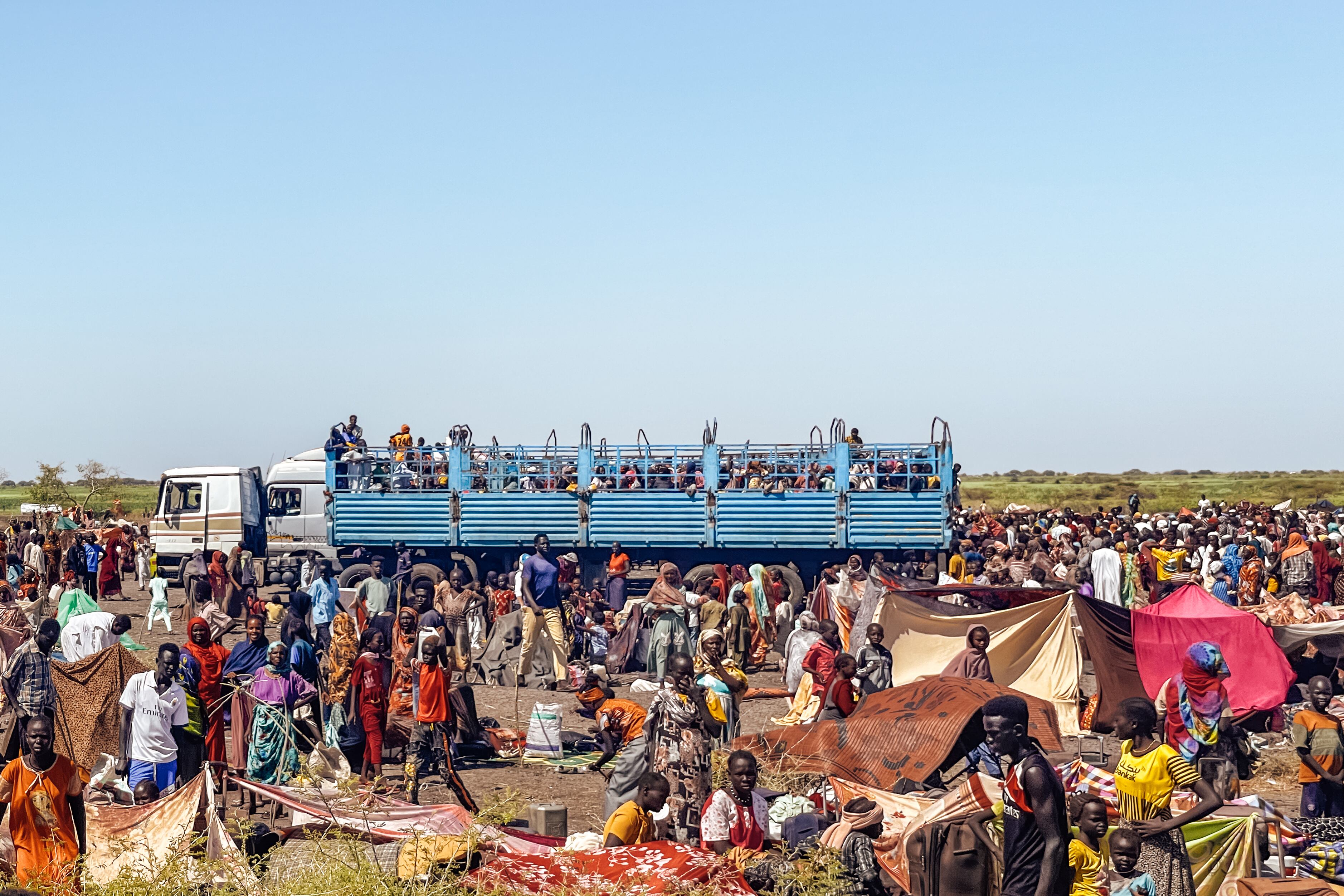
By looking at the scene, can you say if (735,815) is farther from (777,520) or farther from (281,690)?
(777,520)

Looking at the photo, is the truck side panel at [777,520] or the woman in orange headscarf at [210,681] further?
the truck side panel at [777,520]

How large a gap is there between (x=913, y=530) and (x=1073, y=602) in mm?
8277

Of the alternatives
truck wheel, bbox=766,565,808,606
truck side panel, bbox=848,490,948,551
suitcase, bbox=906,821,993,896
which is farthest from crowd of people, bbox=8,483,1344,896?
truck side panel, bbox=848,490,948,551

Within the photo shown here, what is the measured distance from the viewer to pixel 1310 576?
19.5 metres

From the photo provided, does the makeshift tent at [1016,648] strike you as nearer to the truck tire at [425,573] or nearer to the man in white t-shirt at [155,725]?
the man in white t-shirt at [155,725]

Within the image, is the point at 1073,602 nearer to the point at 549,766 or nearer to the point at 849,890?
the point at 549,766

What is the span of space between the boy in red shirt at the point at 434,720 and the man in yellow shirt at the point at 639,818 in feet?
10.5

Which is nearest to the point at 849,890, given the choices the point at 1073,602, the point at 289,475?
the point at 1073,602

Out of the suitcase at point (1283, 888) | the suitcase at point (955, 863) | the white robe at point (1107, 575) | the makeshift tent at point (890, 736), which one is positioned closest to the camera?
the suitcase at point (1283, 888)

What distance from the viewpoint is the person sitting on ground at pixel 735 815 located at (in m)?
7.18

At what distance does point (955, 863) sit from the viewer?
6.49m

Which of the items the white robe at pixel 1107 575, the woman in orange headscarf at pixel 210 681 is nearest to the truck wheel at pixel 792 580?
the white robe at pixel 1107 575

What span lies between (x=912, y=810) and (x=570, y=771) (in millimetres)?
4353

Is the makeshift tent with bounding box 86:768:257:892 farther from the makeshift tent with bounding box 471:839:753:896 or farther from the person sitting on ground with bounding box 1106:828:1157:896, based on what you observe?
the person sitting on ground with bounding box 1106:828:1157:896
